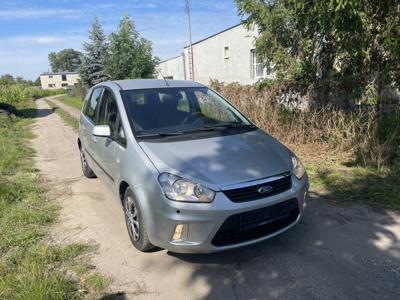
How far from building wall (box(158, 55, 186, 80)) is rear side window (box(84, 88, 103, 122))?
23617 millimetres

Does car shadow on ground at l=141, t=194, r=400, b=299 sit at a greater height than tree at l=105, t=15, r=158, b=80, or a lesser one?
lesser

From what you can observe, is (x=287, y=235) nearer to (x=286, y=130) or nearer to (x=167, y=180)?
(x=167, y=180)

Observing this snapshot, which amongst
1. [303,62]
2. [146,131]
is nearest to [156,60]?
[303,62]

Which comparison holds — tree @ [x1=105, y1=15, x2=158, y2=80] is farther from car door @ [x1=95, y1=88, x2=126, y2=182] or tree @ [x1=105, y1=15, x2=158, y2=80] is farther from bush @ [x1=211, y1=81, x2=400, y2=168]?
car door @ [x1=95, y1=88, x2=126, y2=182]

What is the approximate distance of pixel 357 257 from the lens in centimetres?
332

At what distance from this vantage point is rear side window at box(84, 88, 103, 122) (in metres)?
5.20

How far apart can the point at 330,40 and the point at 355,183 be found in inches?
131

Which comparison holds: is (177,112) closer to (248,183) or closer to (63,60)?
(248,183)

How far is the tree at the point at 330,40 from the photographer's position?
4.66 metres

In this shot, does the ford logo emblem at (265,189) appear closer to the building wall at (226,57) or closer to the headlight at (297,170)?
the headlight at (297,170)

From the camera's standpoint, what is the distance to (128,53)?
18078 millimetres

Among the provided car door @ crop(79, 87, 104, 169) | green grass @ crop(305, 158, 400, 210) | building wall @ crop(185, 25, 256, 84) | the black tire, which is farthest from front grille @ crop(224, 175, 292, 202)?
building wall @ crop(185, 25, 256, 84)

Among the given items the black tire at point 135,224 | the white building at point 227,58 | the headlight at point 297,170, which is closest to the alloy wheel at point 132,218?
the black tire at point 135,224

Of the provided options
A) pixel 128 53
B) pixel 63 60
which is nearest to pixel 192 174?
pixel 128 53
